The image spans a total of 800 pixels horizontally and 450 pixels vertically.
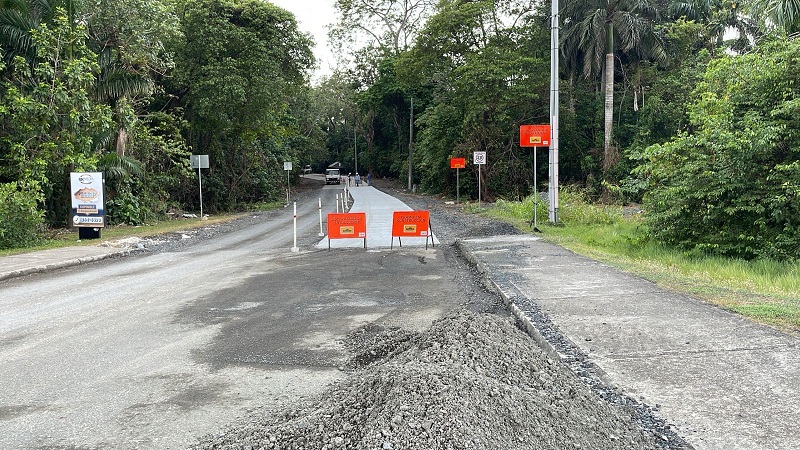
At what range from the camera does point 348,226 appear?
15781mm

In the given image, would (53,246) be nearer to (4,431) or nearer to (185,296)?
(185,296)

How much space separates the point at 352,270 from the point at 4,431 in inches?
302

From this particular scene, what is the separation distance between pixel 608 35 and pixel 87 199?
92.4 ft

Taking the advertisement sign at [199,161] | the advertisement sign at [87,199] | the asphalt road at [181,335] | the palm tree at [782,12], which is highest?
the palm tree at [782,12]

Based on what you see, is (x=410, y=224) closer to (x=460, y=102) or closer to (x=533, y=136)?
(x=533, y=136)

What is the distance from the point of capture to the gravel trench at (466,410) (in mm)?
3654

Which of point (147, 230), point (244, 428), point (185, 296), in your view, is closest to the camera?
point (244, 428)

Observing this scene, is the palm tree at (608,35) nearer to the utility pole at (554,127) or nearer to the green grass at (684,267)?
the green grass at (684,267)

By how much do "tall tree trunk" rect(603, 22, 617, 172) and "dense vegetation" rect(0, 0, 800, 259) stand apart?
126mm

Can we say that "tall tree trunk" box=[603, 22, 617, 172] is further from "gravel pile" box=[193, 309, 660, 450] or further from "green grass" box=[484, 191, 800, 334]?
"gravel pile" box=[193, 309, 660, 450]

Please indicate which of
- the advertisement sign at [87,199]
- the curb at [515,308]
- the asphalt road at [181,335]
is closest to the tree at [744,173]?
the curb at [515,308]

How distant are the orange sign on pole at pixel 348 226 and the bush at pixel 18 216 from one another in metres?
7.94

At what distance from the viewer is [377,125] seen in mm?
76750

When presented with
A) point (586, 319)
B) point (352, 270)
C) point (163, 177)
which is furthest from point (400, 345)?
point (163, 177)
